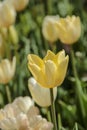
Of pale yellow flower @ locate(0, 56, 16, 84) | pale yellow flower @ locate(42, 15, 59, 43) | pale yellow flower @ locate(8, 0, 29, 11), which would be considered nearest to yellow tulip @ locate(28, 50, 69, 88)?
pale yellow flower @ locate(0, 56, 16, 84)

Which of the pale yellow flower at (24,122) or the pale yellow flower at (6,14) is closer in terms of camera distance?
the pale yellow flower at (24,122)

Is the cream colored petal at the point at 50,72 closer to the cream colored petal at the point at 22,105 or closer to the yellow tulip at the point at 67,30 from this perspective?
the cream colored petal at the point at 22,105

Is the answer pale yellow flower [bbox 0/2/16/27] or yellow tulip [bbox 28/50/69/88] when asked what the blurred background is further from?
yellow tulip [bbox 28/50/69/88]

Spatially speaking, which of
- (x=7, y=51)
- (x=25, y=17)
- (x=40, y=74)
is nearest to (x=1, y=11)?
(x=7, y=51)

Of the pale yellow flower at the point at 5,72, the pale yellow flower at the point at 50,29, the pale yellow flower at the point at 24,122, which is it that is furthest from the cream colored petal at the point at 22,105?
the pale yellow flower at the point at 50,29

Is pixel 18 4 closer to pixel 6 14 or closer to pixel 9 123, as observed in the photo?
pixel 6 14

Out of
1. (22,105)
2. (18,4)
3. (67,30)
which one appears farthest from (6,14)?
(22,105)
